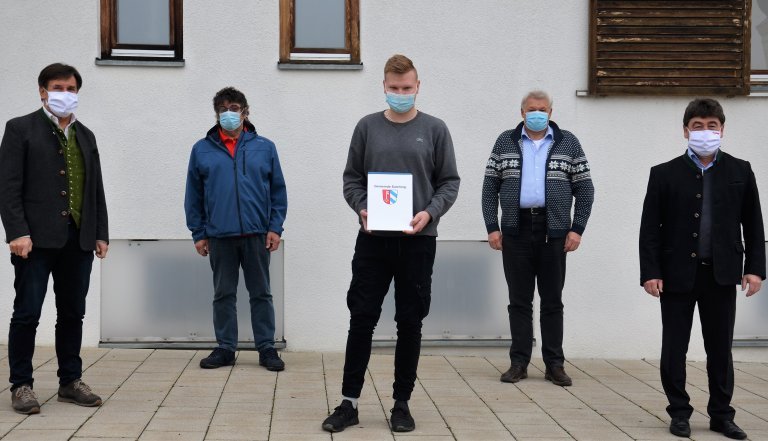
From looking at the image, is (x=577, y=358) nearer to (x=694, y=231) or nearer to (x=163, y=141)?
(x=694, y=231)

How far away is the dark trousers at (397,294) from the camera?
5816 mm

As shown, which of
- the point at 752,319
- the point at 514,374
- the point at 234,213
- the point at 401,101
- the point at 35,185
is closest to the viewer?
the point at 401,101

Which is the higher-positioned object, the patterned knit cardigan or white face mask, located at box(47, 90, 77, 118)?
white face mask, located at box(47, 90, 77, 118)

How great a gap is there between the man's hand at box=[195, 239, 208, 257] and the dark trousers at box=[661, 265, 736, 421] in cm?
341

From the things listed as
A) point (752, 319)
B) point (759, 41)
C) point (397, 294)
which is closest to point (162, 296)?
point (397, 294)

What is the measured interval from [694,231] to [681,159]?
16.7 inches

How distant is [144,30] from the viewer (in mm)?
8672

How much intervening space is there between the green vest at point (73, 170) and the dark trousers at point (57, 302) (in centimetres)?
10

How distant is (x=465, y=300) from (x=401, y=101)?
10.9 feet

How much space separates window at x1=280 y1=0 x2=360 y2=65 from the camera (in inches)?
A: 342

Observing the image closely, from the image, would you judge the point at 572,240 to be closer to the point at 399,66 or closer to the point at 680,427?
the point at 680,427

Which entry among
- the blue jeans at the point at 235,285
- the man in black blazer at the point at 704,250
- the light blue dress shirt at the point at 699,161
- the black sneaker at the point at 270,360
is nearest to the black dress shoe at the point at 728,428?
the man in black blazer at the point at 704,250

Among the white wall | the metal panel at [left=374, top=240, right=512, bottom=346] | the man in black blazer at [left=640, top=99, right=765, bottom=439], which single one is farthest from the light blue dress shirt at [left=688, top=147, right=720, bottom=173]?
the metal panel at [left=374, top=240, right=512, bottom=346]

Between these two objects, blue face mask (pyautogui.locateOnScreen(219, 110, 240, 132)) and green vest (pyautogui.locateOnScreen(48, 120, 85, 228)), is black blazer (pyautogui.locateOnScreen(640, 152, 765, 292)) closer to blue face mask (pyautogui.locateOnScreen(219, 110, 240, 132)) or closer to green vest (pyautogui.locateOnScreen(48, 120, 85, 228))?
blue face mask (pyautogui.locateOnScreen(219, 110, 240, 132))
